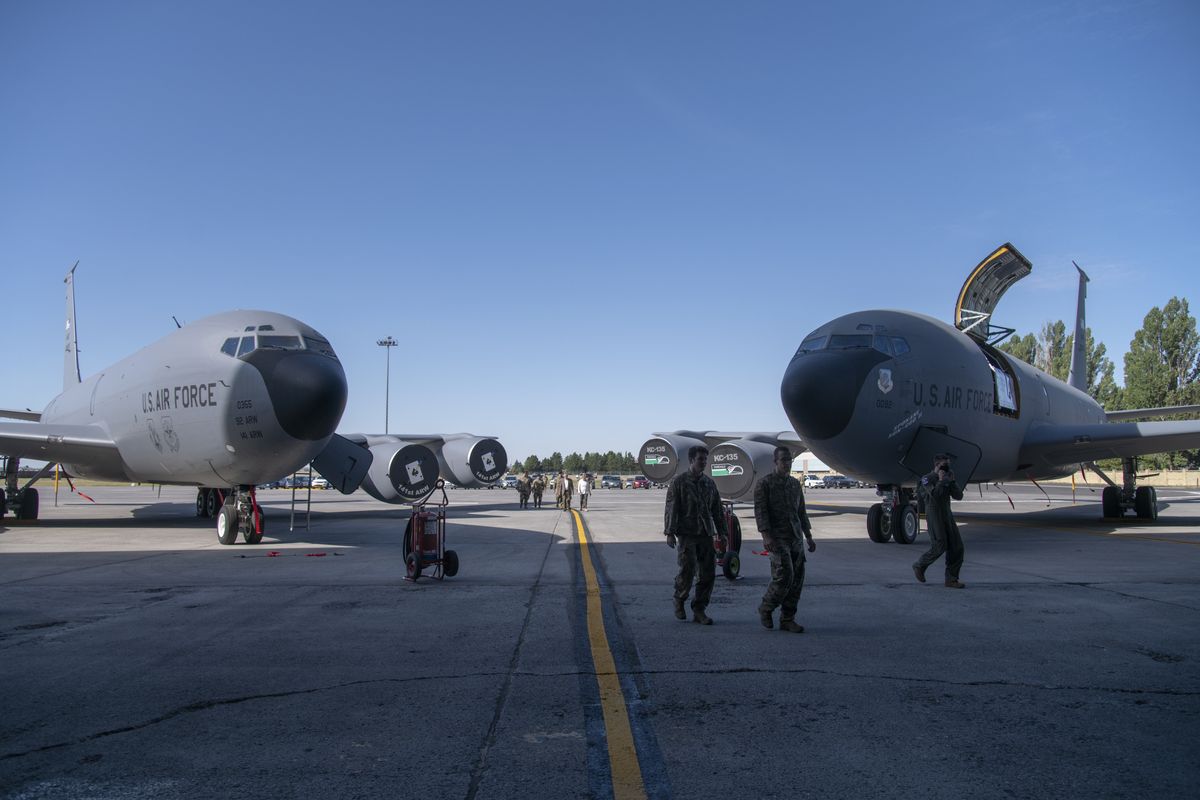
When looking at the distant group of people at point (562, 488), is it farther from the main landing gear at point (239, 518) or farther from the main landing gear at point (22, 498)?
the main landing gear at point (22, 498)

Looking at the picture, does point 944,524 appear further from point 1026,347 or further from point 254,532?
point 1026,347

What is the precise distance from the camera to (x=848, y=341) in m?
14.3

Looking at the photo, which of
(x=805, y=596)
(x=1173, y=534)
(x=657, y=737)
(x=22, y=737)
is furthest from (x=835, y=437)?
(x=22, y=737)

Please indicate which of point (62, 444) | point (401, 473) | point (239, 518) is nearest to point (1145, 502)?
point (401, 473)

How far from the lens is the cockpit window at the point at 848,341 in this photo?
46.3ft

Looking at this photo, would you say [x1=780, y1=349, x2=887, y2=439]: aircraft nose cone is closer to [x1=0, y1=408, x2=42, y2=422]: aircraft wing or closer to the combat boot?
the combat boot

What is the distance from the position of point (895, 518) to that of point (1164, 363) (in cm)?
7309

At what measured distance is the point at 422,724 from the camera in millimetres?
4285

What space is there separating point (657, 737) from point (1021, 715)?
79.4 inches

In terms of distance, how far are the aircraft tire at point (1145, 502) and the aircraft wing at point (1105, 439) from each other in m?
2.80

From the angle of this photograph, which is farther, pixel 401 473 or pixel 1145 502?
pixel 401 473

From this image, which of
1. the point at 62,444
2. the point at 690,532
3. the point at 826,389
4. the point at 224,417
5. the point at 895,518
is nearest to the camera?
the point at 690,532

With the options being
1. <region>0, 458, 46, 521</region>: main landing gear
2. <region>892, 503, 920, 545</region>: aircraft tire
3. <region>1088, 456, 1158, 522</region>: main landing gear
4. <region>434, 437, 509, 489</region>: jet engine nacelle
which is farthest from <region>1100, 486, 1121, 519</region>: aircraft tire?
<region>0, 458, 46, 521</region>: main landing gear

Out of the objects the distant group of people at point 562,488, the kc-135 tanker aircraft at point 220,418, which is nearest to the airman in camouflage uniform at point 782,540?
the kc-135 tanker aircraft at point 220,418
